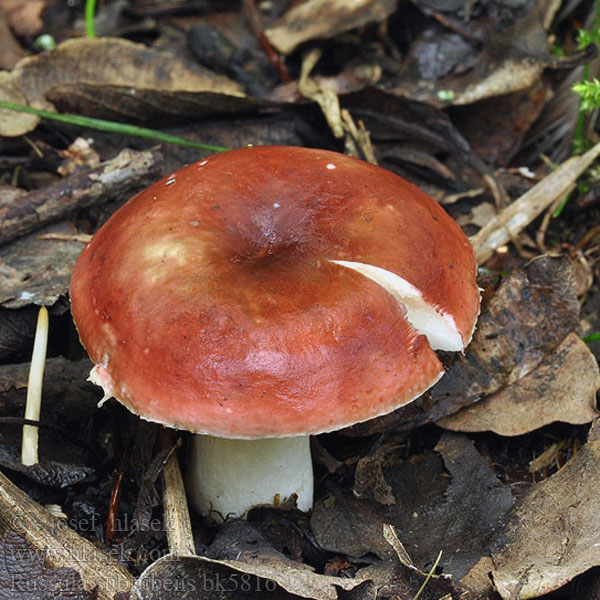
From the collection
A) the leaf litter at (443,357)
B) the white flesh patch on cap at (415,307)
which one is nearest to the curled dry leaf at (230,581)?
the leaf litter at (443,357)

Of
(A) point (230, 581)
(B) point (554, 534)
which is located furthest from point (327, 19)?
(A) point (230, 581)

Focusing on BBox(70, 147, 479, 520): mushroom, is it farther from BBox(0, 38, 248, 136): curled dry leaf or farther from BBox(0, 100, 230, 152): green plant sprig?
BBox(0, 38, 248, 136): curled dry leaf

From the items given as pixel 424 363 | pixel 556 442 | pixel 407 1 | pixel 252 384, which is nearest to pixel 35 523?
pixel 252 384

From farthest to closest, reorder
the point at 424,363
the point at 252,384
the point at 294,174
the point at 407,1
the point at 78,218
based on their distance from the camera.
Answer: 1. the point at 407,1
2. the point at 78,218
3. the point at 294,174
4. the point at 424,363
5. the point at 252,384

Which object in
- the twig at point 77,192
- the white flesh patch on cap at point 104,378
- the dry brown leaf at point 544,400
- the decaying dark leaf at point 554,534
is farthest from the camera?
the twig at point 77,192

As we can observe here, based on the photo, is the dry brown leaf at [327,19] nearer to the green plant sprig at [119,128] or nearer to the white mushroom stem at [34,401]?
the green plant sprig at [119,128]

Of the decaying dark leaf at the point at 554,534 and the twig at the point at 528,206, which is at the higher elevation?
the twig at the point at 528,206

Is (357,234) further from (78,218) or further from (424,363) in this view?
(78,218)
